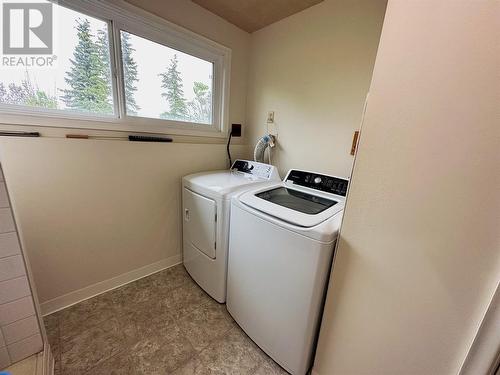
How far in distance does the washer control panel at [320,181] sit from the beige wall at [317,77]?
19 cm

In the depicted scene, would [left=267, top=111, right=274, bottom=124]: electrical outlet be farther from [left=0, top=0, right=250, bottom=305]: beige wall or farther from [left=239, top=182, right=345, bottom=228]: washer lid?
[left=239, top=182, right=345, bottom=228]: washer lid

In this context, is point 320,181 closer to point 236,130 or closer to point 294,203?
point 294,203

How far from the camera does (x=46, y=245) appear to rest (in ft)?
4.44

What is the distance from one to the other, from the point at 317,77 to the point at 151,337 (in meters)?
2.30

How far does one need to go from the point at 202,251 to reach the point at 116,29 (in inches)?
68.2

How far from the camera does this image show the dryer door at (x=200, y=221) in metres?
1.48

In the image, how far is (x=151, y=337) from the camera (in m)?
1.33

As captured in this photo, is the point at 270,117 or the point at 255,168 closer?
the point at 255,168

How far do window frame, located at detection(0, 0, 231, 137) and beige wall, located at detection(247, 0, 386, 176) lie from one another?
426 mm

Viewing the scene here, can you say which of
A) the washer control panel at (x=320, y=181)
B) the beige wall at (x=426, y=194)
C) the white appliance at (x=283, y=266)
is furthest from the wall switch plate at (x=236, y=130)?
the beige wall at (x=426, y=194)

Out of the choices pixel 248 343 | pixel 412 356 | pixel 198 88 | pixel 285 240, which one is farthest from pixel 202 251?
pixel 198 88

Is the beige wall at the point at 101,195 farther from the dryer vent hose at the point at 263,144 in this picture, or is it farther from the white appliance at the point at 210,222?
the dryer vent hose at the point at 263,144

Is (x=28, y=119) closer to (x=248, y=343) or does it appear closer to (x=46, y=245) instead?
(x=46, y=245)

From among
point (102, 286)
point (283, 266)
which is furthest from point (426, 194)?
point (102, 286)
